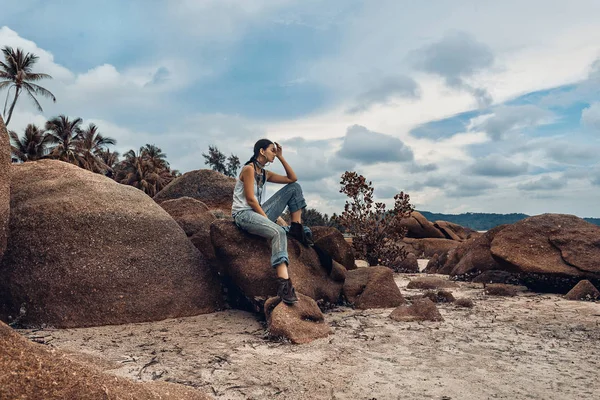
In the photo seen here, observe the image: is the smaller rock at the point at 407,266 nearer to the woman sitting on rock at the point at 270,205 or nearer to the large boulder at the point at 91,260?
the woman sitting on rock at the point at 270,205

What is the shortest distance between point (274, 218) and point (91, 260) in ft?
8.34

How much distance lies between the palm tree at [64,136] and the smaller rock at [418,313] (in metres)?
39.0

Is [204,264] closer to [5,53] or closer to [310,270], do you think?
[310,270]

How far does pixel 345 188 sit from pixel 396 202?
1.49 meters

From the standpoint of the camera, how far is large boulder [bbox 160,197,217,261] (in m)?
7.47

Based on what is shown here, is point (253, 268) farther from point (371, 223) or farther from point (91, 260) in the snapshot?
point (371, 223)

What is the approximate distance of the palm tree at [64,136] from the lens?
39.6 metres

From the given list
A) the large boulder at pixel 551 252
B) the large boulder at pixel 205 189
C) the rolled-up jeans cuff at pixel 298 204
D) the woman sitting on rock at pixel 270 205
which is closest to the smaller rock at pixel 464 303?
the large boulder at pixel 551 252

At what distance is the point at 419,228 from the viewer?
21875 mm

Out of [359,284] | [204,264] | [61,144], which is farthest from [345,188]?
[61,144]

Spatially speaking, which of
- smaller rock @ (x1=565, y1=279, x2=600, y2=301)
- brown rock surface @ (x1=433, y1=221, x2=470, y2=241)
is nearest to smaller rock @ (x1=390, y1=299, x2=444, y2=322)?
A: smaller rock @ (x1=565, y1=279, x2=600, y2=301)

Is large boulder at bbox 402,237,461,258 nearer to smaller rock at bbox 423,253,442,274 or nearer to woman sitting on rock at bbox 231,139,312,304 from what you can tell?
smaller rock at bbox 423,253,442,274

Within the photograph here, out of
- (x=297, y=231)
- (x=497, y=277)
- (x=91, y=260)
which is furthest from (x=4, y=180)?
(x=497, y=277)

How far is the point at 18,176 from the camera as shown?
6.71m
